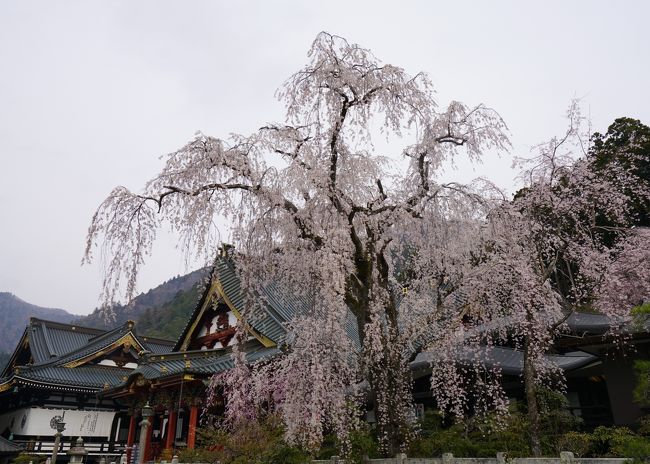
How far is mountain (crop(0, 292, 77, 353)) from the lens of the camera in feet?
485

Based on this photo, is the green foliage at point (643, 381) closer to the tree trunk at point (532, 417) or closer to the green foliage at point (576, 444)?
the green foliage at point (576, 444)

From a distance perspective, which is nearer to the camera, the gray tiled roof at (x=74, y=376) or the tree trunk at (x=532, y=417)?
the tree trunk at (x=532, y=417)

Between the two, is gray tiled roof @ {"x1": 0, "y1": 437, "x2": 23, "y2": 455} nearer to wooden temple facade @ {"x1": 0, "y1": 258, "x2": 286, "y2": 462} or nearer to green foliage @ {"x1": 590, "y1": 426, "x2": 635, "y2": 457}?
wooden temple facade @ {"x1": 0, "y1": 258, "x2": 286, "y2": 462}

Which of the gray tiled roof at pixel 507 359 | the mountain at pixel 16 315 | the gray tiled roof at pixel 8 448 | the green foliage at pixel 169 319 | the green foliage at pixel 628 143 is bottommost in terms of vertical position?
the gray tiled roof at pixel 8 448

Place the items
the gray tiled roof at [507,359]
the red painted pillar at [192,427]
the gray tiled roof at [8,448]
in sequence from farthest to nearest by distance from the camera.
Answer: the gray tiled roof at [8,448]
the red painted pillar at [192,427]
the gray tiled roof at [507,359]

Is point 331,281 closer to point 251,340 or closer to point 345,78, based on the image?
point 345,78

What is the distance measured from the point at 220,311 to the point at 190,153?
502 inches

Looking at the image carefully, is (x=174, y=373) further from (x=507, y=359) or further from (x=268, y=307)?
(x=507, y=359)

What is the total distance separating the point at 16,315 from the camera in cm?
17050

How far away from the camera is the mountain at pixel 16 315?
485 ft

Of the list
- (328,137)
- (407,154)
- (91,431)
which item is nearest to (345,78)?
(328,137)

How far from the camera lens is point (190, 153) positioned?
9031 millimetres

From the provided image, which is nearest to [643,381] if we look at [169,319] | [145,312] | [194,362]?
[194,362]

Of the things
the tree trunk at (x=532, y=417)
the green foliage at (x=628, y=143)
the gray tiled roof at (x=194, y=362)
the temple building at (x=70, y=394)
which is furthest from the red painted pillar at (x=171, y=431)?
the green foliage at (x=628, y=143)
